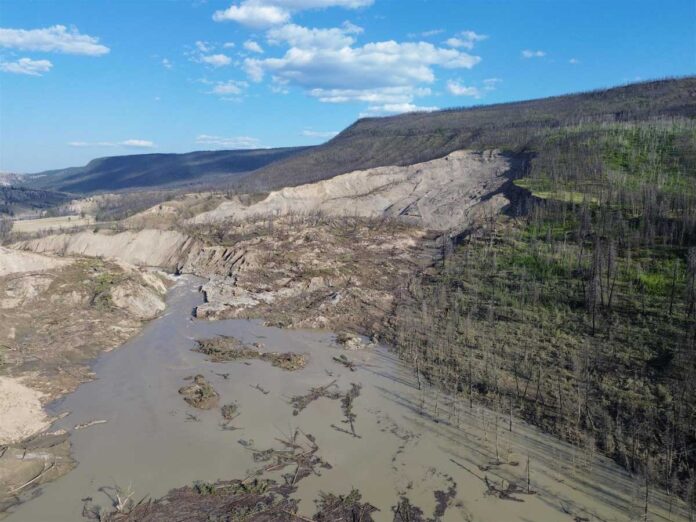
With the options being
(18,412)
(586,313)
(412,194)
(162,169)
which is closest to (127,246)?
(18,412)

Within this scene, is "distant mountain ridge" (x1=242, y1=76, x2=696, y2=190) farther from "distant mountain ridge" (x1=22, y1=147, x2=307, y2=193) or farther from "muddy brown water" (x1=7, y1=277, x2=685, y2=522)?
"distant mountain ridge" (x1=22, y1=147, x2=307, y2=193)

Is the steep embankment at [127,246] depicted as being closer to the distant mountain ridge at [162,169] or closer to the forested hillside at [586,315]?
the forested hillside at [586,315]

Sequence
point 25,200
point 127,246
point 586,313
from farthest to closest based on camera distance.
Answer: point 25,200
point 127,246
point 586,313

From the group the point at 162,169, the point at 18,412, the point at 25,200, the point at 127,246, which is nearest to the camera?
the point at 18,412

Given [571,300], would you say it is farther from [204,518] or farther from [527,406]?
[204,518]

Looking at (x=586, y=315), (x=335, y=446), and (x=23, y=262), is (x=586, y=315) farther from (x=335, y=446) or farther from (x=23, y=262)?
(x=23, y=262)

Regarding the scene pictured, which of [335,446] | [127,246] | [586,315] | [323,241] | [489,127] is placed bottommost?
[335,446]
